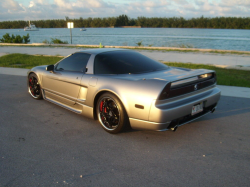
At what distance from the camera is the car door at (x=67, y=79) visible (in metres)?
4.77

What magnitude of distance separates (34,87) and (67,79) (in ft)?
5.91

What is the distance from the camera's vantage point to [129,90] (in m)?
3.76

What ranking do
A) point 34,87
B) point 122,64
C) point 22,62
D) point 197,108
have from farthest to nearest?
point 22,62 → point 34,87 → point 122,64 → point 197,108

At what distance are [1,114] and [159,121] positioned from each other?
142 inches

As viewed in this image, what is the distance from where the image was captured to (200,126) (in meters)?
4.57

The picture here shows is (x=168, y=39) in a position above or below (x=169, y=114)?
above

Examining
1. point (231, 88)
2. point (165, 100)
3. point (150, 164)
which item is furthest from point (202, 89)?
point (231, 88)

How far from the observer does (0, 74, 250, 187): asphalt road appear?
2.89 metres

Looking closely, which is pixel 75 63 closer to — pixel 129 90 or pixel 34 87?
pixel 129 90

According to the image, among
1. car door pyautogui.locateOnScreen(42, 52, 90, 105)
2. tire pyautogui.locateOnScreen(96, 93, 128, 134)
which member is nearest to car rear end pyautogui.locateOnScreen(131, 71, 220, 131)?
tire pyautogui.locateOnScreen(96, 93, 128, 134)

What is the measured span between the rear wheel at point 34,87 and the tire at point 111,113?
251 cm

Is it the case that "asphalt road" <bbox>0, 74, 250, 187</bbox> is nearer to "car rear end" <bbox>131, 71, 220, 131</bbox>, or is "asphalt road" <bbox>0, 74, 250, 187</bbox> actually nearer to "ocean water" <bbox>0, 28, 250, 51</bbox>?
"car rear end" <bbox>131, 71, 220, 131</bbox>

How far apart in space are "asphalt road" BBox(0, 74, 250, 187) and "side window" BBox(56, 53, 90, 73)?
1.02m

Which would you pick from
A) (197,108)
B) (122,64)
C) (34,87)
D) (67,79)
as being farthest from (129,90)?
(34,87)
